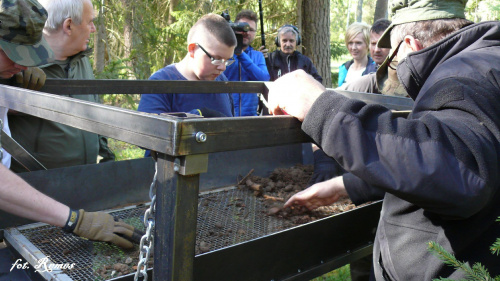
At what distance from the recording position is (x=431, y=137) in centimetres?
112

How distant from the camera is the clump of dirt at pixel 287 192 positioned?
264cm

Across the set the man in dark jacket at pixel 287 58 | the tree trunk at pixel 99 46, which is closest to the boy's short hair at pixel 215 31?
the man in dark jacket at pixel 287 58

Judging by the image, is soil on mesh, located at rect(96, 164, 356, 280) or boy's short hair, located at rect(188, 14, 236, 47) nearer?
soil on mesh, located at rect(96, 164, 356, 280)

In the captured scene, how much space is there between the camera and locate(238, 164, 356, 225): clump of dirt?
2.64m

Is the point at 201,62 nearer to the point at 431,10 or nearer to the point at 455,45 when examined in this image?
the point at 431,10

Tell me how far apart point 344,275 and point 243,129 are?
3121mm

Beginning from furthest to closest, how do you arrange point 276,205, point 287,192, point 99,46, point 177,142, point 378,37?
point 99,46
point 378,37
point 287,192
point 276,205
point 177,142

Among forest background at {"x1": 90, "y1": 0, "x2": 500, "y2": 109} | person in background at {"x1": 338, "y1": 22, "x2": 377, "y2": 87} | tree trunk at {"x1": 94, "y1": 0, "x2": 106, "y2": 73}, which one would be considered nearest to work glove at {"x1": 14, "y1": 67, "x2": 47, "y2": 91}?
person in background at {"x1": 338, "y1": 22, "x2": 377, "y2": 87}

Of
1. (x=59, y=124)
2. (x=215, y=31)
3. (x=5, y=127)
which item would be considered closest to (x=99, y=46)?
(x=215, y=31)

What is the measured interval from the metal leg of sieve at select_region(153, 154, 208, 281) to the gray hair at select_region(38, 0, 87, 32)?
2.24 meters

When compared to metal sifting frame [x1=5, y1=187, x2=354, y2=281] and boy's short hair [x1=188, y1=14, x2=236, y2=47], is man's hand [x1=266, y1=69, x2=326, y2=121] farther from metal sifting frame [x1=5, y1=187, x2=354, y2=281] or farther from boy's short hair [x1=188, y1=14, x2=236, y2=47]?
boy's short hair [x1=188, y1=14, x2=236, y2=47]

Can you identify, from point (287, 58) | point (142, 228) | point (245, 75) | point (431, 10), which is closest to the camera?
point (431, 10)

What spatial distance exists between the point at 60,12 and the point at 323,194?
212 centimetres

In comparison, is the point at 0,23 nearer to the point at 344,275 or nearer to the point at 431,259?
the point at 431,259
